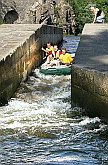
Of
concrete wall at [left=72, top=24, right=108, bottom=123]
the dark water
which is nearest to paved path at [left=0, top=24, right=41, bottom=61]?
the dark water

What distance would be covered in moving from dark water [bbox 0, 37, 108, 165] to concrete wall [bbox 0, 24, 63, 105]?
1.96 ft

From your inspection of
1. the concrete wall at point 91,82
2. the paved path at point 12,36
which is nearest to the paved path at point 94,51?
the concrete wall at point 91,82

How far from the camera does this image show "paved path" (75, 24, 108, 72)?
36.2 feet

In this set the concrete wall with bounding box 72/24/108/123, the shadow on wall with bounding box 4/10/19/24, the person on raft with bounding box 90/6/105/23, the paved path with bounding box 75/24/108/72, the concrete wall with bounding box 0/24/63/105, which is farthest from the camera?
the shadow on wall with bounding box 4/10/19/24

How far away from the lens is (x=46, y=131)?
962 centimetres

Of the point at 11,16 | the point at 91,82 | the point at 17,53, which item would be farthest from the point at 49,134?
the point at 11,16

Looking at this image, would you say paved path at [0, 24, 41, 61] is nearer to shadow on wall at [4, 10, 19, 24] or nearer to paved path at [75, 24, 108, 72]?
paved path at [75, 24, 108, 72]

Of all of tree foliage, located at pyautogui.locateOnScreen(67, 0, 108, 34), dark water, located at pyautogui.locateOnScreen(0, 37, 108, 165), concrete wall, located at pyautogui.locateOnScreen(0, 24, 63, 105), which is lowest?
tree foliage, located at pyautogui.locateOnScreen(67, 0, 108, 34)

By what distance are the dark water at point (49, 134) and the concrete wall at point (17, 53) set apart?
1.96 feet

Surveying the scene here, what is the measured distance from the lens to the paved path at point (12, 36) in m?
14.2

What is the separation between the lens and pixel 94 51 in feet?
43.5

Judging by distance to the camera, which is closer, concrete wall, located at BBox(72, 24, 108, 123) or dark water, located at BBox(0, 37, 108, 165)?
dark water, located at BBox(0, 37, 108, 165)

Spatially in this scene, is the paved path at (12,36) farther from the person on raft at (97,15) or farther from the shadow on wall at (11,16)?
the shadow on wall at (11,16)

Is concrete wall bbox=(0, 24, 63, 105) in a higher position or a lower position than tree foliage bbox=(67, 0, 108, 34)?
higher
